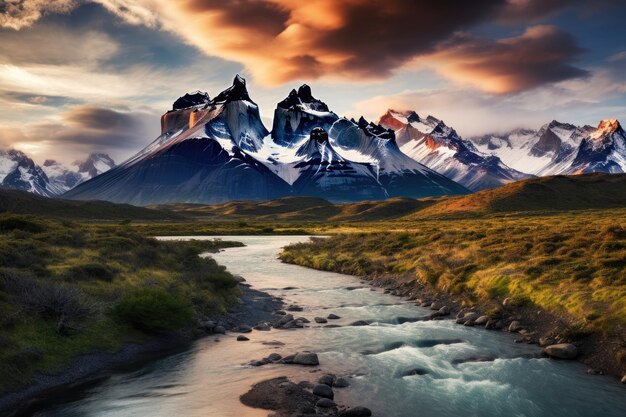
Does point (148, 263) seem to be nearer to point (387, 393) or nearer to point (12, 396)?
point (12, 396)

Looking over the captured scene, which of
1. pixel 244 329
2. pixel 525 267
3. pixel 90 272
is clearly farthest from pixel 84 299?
pixel 525 267

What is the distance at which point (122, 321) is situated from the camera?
29.2m

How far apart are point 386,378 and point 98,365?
14.3 meters

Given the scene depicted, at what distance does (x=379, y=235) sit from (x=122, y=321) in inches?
2164

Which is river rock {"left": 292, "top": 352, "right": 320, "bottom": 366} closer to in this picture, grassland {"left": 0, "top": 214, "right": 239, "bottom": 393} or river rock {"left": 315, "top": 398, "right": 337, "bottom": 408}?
river rock {"left": 315, "top": 398, "right": 337, "bottom": 408}

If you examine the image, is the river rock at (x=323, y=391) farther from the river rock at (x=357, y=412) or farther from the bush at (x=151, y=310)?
the bush at (x=151, y=310)

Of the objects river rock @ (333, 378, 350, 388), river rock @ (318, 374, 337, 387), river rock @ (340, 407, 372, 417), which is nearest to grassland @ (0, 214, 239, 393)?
river rock @ (318, 374, 337, 387)

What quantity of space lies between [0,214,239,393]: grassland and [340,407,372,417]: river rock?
44.8 ft

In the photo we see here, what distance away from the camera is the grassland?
23281 mm

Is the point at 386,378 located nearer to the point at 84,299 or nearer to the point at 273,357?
the point at 273,357

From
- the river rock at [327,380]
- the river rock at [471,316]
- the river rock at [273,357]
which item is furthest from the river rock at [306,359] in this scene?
the river rock at [471,316]

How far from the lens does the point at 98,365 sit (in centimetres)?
2461

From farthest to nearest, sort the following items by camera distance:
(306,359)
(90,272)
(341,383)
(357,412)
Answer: (90,272), (306,359), (341,383), (357,412)

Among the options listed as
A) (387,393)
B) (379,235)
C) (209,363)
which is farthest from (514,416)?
(379,235)
